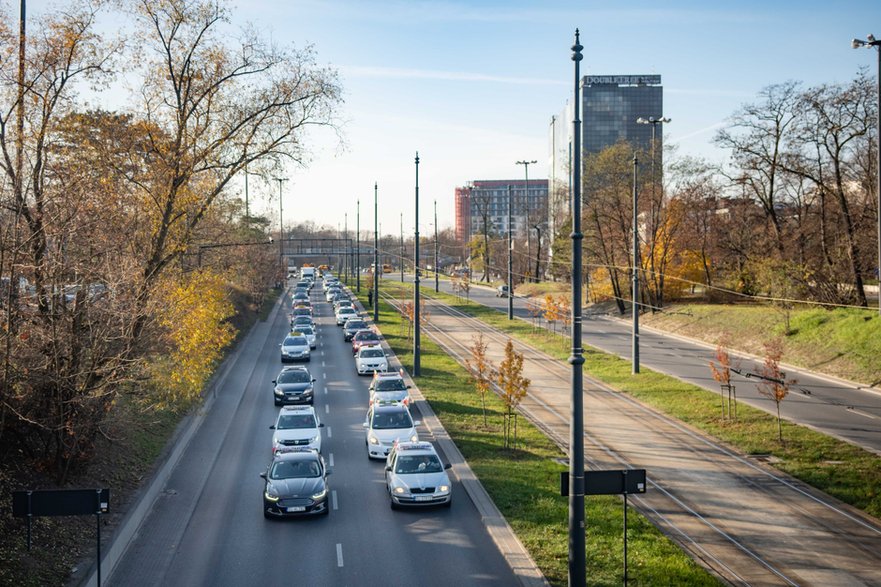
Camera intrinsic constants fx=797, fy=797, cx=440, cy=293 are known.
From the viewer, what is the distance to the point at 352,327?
174 feet

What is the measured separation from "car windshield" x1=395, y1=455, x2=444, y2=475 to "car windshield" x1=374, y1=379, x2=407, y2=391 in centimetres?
1116

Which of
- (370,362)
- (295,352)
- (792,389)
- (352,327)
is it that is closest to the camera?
(792,389)

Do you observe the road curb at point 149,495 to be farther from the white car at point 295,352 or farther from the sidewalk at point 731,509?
the sidewalk at point 731,509

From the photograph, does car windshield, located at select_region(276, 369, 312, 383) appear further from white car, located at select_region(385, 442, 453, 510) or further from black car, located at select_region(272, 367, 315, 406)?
white car, located at select_region(385, 442, 453, 510)

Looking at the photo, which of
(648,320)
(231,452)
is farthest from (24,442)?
(648,320)

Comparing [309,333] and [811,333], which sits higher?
[811,333]

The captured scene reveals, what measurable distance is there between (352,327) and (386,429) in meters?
28.9

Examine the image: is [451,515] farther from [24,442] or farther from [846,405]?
[846,405]

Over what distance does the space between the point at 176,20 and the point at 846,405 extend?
25403 millimetres

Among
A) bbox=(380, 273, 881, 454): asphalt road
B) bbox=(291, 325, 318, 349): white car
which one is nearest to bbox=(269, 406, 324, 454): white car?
bbox=(380, 273, 881, 454): asphalt road

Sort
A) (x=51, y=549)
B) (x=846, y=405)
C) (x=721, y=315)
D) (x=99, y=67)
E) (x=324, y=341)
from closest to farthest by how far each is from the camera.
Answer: (x=51, y=549) → (x=99, y=67) → (x=846, y=405) → (x=721, y=315) → (x=324, y=341)

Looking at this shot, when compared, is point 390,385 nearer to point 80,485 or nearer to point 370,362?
point 370,362

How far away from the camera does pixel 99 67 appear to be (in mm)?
19734

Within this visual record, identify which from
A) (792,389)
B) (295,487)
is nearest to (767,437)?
(792,389)
